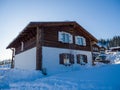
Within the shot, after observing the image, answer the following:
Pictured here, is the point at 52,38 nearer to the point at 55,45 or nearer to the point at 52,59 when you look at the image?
the point at 55,45

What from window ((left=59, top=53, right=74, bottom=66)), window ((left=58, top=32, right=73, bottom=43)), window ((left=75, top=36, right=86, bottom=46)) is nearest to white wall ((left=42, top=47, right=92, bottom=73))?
window ((left=59, top=53, right=74, bottom=66))

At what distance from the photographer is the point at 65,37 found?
57.4 feet

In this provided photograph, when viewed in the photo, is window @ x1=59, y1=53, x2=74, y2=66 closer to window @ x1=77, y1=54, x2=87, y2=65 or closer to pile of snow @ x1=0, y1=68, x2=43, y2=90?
window @ x1=77, y1=54, x2=87, y2=65

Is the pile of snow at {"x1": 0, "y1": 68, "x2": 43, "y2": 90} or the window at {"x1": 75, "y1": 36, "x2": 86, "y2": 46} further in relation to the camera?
the window at {"x1": 75, "y1": 36, "x2": 86, "y2": 46}

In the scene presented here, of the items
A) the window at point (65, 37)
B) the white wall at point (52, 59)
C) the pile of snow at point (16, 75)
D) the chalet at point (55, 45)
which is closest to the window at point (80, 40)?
the chalet at point (55, 45)

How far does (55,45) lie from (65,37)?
7.53 ft

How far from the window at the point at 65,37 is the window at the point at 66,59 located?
1.84 metres

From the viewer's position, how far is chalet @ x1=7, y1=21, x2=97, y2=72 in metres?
14.5

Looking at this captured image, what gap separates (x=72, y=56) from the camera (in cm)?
1744

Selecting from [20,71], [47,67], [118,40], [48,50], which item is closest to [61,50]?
[48,50]

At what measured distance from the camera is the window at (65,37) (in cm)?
1695

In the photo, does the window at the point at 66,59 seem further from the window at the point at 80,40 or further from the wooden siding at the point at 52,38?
the window at the point at 80,40

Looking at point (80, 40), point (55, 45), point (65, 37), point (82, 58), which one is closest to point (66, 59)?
point (55, 45)

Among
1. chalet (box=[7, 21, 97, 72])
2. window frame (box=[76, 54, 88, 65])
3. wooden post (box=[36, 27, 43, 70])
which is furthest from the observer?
window frame (box=[76, 54, 88, 65])
